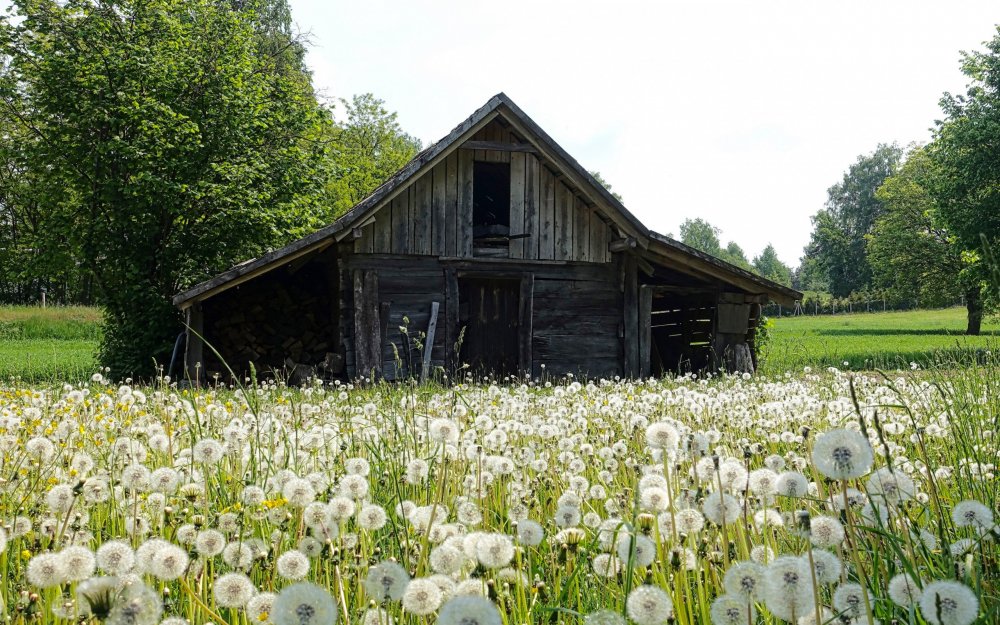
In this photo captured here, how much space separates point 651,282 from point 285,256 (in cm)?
827

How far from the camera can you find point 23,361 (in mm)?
18438

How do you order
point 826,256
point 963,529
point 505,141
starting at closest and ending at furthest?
point 963,529
point 505,141
point 826,256

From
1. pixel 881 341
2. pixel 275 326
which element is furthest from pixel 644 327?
pixel 881 341

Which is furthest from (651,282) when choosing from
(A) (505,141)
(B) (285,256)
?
(B) (285,256)

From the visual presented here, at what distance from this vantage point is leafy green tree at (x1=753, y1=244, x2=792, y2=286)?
128375 millimetres

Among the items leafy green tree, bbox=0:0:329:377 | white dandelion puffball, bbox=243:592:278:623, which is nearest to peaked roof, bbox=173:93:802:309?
leafy green tree, bbox=0:0:329:377

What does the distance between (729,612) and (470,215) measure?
42.8 feet

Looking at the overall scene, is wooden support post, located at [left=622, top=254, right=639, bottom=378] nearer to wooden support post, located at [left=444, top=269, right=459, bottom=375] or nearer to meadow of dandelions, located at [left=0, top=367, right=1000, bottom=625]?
wooden support post, located at [left=444, top=269, right=459, bottom=375]

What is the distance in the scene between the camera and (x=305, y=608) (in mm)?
1125

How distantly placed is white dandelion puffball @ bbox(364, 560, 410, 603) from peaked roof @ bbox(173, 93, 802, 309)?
11.3m

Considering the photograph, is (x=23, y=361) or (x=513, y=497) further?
(x=23, y=361)

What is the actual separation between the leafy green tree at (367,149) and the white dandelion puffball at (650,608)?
32.6 metres

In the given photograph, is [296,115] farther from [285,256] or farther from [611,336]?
[611,336]

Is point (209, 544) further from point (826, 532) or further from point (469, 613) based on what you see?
point (826, 532)
